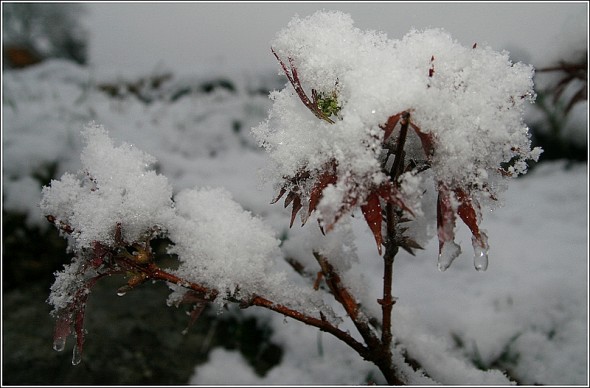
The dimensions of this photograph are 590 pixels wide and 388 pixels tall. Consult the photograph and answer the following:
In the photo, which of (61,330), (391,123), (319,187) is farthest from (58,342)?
(391,123)

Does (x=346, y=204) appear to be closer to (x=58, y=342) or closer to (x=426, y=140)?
(x=426, y=140)

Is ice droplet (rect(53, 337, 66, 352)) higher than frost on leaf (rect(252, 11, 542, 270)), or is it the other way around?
frost on leaf (rect(252, 11, 542, 270))

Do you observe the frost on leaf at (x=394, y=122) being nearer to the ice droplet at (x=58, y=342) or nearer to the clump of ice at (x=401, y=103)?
the clump of ice at (x=401, y=103)

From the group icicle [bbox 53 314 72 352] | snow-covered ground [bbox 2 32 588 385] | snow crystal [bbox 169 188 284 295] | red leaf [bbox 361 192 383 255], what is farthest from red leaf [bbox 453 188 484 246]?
icicle [bbox 53 314 72 352]

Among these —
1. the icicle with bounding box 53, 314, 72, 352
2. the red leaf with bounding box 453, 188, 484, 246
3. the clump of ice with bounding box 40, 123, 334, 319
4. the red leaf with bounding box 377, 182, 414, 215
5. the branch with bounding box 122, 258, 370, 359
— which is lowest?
the icicle with bounding box 53, 314, 72, 352

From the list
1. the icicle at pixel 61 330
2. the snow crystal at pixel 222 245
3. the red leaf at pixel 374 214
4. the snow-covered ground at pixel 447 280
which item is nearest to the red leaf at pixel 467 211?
the red leaf at pixel 374 214

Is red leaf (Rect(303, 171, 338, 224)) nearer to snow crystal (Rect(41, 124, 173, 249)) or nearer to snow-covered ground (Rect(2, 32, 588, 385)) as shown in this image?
snow-covered ground (Rect(2, 32, 588, 385))

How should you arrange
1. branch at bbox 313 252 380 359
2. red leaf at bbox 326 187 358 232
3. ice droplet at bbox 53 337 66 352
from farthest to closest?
branch at bbox 313 252 380 359 < ice droplet at bbox 53 337 66 352 < red leaf at bbox 326 187 358 232

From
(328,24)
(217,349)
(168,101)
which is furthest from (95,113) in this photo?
(328,24)

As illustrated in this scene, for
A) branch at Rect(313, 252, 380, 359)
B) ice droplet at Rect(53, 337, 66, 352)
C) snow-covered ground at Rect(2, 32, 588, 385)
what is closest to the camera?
ice droplet at Rect(53, 337, 66, 352)
